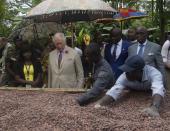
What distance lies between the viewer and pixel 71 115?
5059 mm

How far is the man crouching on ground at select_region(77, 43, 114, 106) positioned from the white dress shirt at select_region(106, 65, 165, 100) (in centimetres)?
20

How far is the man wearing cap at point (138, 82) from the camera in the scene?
5.43m

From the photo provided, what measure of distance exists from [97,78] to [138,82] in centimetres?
50

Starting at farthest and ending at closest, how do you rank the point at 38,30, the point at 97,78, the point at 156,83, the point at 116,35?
the point at 38,30 → the point at 116,35 → the point at 97,78 → the point at 156,83

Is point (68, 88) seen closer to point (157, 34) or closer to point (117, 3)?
point (157, 34)

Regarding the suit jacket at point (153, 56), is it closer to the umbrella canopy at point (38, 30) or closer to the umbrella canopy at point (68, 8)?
the umbrella canopy at point (68, 8)

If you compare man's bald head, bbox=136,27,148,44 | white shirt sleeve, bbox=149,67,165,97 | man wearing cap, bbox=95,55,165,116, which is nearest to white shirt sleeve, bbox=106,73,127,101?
man wearing cap, bbox=95,55,165,116

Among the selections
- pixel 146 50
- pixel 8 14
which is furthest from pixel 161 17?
pixel 146 50

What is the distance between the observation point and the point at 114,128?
463 cm

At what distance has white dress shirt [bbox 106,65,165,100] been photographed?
18.1ft

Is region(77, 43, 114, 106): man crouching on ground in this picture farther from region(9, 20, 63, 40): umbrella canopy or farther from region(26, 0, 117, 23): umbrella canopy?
region(9, 20, 63, 40): umbrella canopy

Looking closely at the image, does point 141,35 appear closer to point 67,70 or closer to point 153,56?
point 153,56

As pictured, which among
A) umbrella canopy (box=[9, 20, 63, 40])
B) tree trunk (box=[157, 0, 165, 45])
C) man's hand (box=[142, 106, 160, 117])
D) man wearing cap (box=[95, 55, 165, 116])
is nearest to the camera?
man's hand (box=[142, 106, 160, 117])

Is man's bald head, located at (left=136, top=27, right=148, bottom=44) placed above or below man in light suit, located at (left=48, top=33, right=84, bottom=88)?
above
